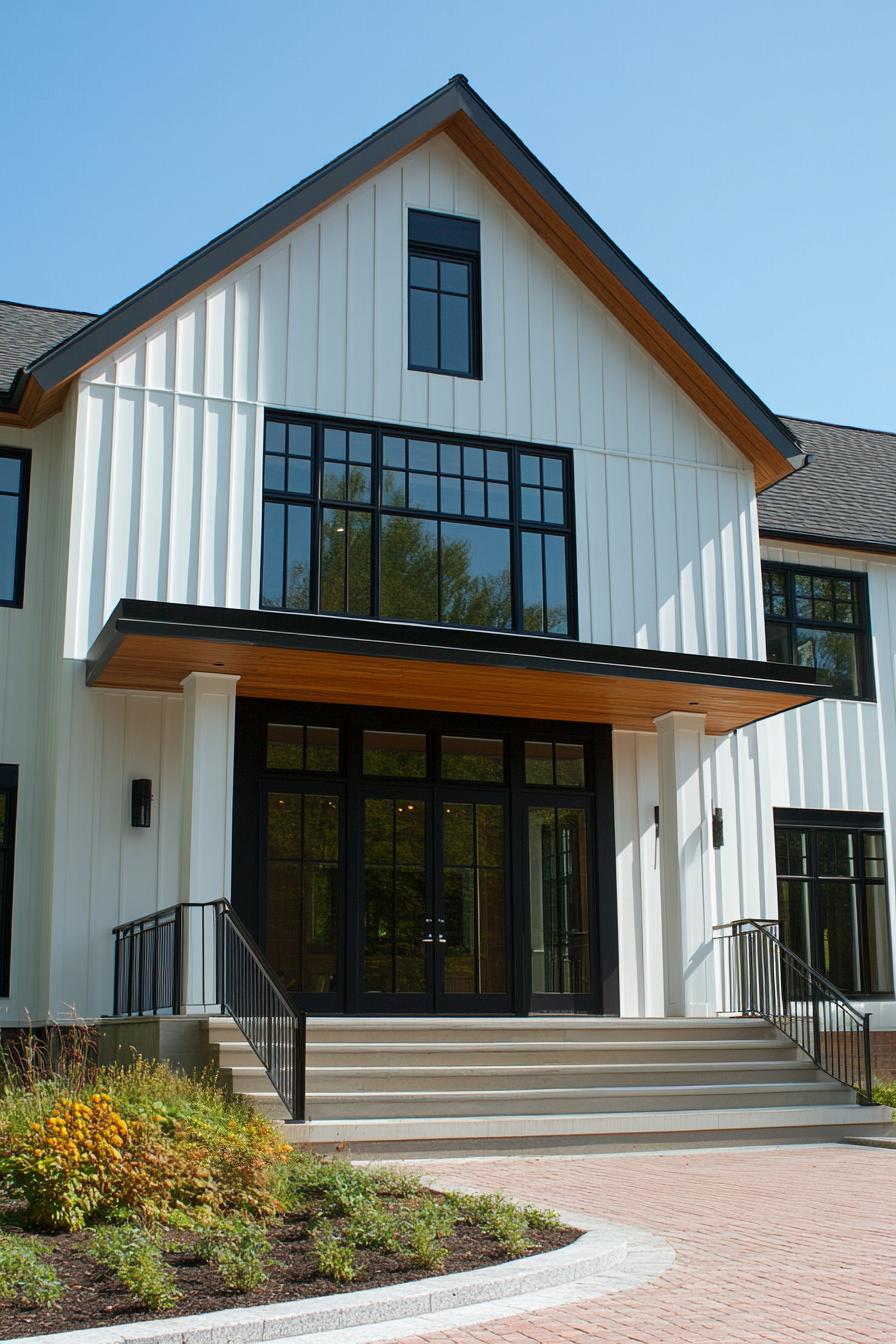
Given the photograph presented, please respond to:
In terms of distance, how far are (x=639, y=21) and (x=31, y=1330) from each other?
34.3ft

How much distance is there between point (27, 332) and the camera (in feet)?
55.4

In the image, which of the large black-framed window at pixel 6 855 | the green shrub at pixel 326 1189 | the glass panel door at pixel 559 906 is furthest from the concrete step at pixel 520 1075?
the large black-framed window at pixel 6 855

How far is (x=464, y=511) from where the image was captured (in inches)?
594

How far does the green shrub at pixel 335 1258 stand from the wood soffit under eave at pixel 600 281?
37.1 feet

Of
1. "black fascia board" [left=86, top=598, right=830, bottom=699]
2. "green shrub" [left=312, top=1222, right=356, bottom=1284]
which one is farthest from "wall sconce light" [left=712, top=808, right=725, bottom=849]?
"green shrub" [left=312, top=1222, right=356, bottom=1284]

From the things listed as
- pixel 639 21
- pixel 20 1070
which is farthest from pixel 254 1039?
pixel 639 21

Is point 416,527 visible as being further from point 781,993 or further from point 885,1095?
point 885,1095

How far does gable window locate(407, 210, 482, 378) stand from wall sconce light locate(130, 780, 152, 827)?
541cm

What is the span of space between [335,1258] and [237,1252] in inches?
18.2

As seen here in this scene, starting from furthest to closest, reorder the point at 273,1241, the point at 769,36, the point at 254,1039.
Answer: the point at 769,36
the point at 254,1039
the point at 273,1241

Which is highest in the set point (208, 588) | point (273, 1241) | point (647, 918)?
point (208, 588)

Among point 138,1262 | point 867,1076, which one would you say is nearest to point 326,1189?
point 138,1262

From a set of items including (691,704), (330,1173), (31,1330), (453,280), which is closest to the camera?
(31,1330)

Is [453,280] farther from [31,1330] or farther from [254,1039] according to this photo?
[31,1330]
